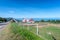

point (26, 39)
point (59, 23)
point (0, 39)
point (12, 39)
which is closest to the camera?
point (26, 39)

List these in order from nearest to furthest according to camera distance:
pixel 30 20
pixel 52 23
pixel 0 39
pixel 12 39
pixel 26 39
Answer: pixel 26 39 < pixel 12 39 < pixel 0 39 < pixel 30 20 < pixel 52 23

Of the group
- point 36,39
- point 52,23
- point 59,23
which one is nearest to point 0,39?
point 36,39

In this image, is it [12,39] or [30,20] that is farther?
[30,20]

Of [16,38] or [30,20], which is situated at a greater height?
[30,20]

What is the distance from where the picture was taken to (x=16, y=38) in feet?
27.1

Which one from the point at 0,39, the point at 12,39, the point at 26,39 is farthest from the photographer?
the point at 0,39

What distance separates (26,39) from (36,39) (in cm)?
101

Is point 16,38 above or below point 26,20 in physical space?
below

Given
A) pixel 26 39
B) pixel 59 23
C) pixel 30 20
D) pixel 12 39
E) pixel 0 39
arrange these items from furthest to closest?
1. pixel 59 23
2. pixel 30 20
3. pixel 0 39
4. pixel 12 39
5. pixel 26 39

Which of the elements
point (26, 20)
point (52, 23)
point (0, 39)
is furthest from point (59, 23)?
point (0, 39)

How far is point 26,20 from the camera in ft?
40.1

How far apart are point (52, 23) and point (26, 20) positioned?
18.3 m

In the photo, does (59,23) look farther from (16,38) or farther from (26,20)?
(16,38)

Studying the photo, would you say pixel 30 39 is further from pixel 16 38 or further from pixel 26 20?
pixel 26 20
